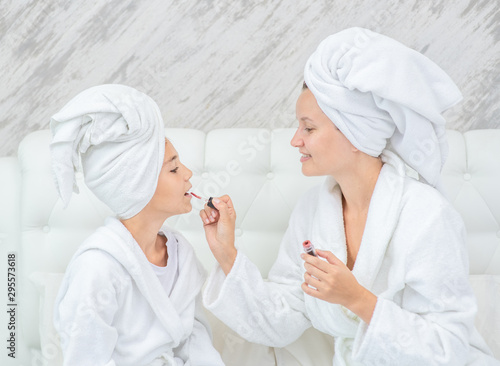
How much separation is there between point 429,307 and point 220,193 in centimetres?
82

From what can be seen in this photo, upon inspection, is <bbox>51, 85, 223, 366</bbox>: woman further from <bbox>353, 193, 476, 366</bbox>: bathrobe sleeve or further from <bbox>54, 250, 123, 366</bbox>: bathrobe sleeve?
<bbox>353, 193, 476, 366</bbox>: bathrobe sleeve

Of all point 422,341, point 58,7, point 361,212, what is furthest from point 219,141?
point 422,341

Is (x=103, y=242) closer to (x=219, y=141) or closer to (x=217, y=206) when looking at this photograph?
(x=217, y=206)

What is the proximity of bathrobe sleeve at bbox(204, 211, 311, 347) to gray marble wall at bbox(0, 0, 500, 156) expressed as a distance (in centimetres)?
73

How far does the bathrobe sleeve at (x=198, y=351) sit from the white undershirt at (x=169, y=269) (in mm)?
149

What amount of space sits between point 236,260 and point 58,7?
120 centimetres

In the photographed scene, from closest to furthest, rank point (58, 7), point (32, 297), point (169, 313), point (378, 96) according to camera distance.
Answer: point (378, 96) < point (169, 313) < point (32, 297) < point (58, 7)

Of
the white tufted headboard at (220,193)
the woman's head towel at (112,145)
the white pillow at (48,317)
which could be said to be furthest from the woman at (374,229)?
the white pillow at (48,317)

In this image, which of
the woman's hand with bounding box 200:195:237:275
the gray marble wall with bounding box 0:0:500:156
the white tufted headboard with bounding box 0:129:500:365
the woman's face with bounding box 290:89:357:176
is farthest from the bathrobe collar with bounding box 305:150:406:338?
the gray marble wall with bounding box 0:0:500:156

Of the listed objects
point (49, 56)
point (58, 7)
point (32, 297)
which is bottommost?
point (32, 297)

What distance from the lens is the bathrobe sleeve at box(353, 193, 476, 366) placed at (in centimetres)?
154

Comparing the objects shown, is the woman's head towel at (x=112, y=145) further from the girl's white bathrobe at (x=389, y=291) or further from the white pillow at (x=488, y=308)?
the white pillow at (x=488, y=308)

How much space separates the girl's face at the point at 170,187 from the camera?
163 cm

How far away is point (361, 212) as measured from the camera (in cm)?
174
